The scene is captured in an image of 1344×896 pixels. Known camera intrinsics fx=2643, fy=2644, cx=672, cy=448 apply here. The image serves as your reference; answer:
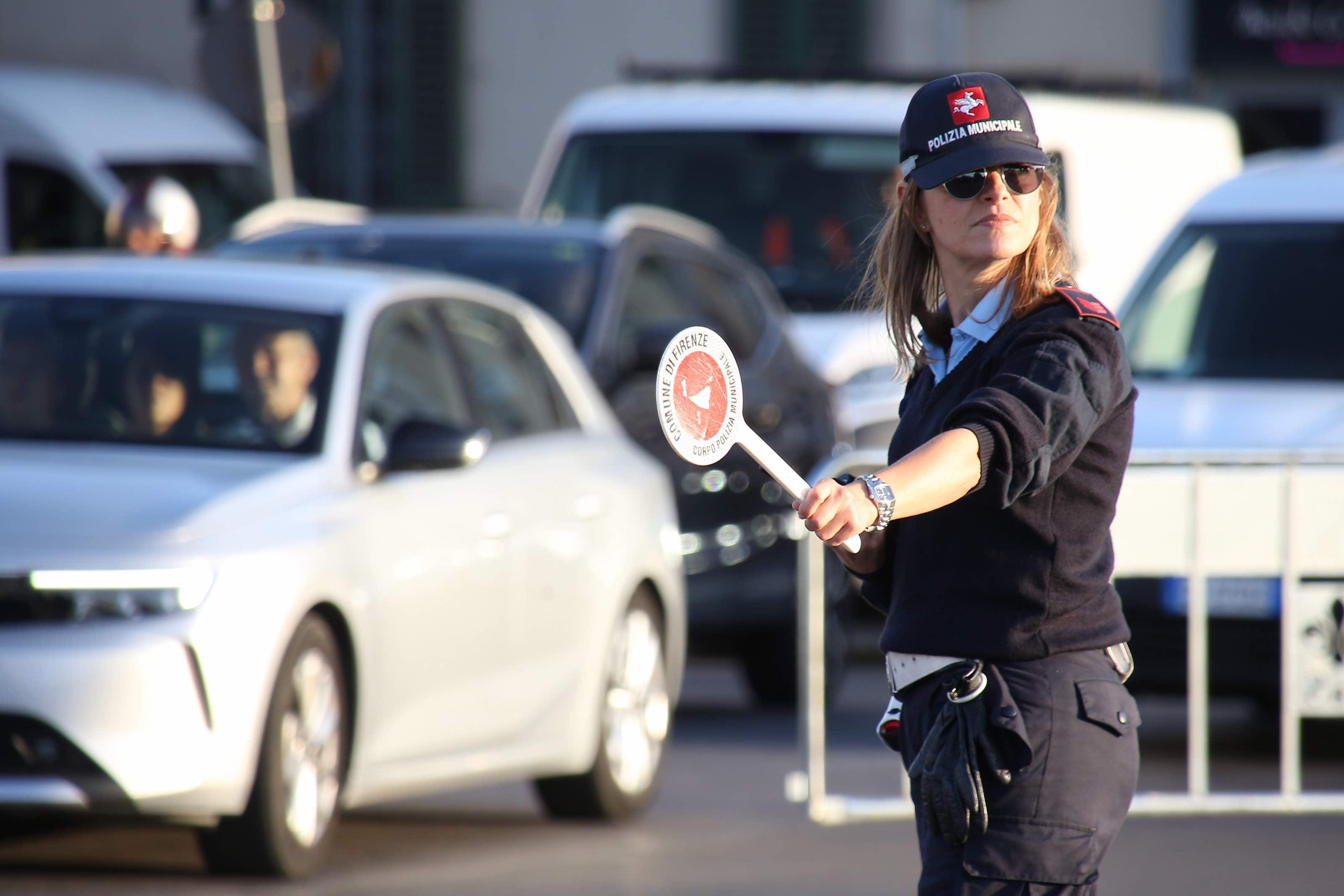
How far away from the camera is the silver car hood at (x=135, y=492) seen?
625cm

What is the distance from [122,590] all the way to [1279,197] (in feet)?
18.8

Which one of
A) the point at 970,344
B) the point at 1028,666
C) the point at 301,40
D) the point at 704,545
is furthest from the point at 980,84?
the point at 301,40

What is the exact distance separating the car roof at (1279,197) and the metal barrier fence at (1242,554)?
283cm

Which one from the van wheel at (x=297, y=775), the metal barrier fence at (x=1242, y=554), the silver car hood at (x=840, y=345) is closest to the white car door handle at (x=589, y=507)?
the metal barrier fence at (x=1242, y=554)

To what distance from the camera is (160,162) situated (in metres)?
17.2

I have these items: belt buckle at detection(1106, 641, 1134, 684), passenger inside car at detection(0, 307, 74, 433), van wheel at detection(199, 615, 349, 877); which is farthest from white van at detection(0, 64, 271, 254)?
belt buckle at detection(1106, 641, 1134, 684)

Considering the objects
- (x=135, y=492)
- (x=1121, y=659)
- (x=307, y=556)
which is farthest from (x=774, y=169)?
(x=1121, y=659)

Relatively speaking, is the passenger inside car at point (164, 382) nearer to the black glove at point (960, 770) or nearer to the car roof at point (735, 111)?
the black glove at point (960, 770)

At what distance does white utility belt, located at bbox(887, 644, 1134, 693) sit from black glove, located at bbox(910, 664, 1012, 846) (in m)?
0.04

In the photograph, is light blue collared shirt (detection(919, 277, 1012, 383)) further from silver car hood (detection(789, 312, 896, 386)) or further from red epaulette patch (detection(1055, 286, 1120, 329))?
silver car hood (detection(789, 312, 896, 386))

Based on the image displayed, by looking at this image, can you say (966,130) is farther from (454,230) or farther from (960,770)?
(454,230)

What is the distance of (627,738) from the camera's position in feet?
26.1

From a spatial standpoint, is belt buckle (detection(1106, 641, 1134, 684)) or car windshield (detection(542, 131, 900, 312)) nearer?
belt buckle (detection(1106, 641, 1134, 684))

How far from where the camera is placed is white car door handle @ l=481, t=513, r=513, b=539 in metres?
7.25
